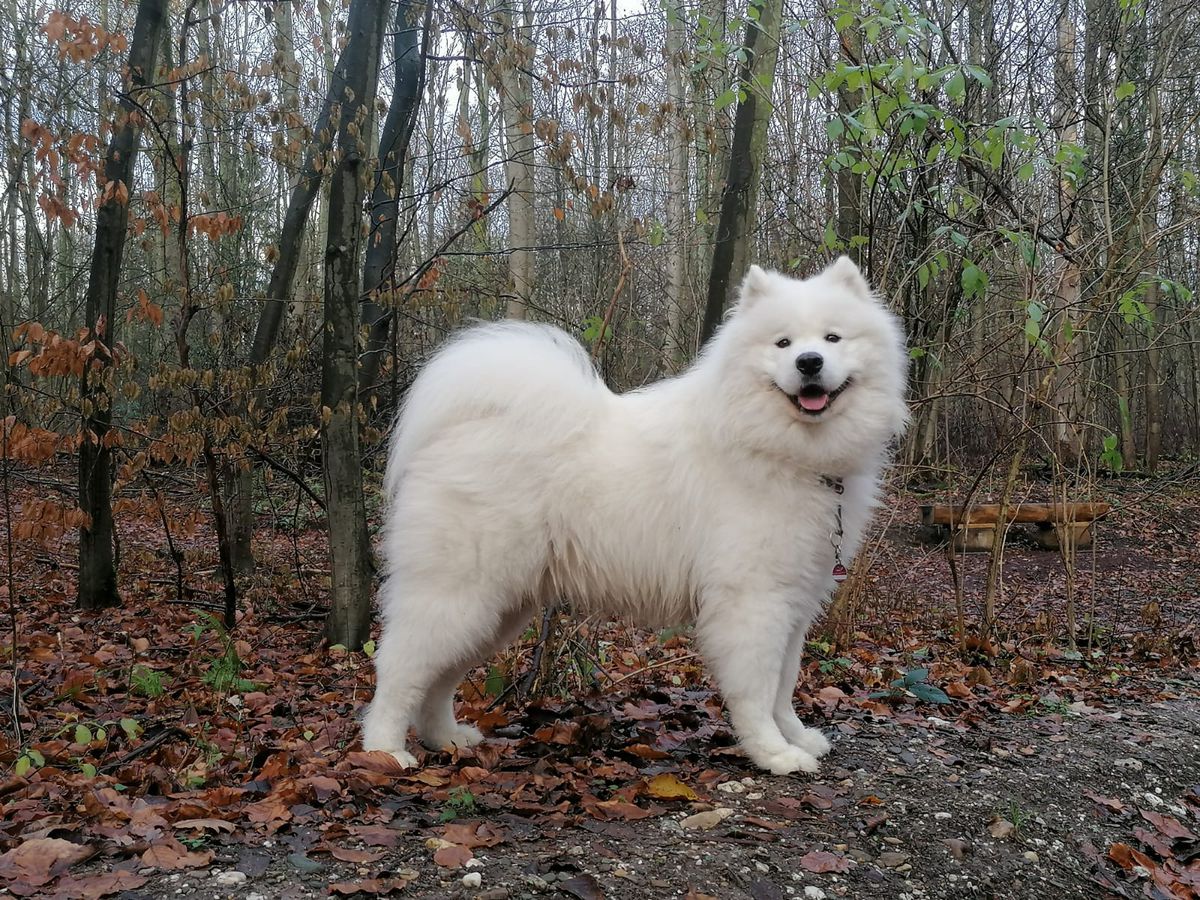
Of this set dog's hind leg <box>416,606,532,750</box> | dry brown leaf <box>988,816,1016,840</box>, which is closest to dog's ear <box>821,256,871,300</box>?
dog's hind leg <box>416,606,532,750</box>

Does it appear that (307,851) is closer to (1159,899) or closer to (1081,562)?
(1159,899)

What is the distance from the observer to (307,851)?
306cm

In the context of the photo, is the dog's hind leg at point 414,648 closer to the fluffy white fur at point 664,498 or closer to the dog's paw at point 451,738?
the fluffy white fur at point 664,498

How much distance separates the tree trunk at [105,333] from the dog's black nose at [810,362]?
5159 millimetres

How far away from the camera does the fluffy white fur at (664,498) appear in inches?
158

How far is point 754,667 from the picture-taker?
13.0 feet

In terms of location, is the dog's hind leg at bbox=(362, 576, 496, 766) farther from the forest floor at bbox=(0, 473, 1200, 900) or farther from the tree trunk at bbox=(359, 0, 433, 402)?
the tree trunk at bbox=(359, 0, 433, 402)

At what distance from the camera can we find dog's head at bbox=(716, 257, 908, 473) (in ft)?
13.0

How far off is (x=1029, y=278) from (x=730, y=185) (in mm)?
2862

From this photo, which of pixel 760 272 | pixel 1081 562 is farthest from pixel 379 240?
pixel 1081 562

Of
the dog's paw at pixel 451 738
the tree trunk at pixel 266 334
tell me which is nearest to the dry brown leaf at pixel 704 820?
the dog's paw at pixel 451 738

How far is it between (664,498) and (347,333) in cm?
337

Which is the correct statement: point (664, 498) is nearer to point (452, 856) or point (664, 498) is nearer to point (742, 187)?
point (452, 856)

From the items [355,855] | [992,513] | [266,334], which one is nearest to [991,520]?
[992,513]
